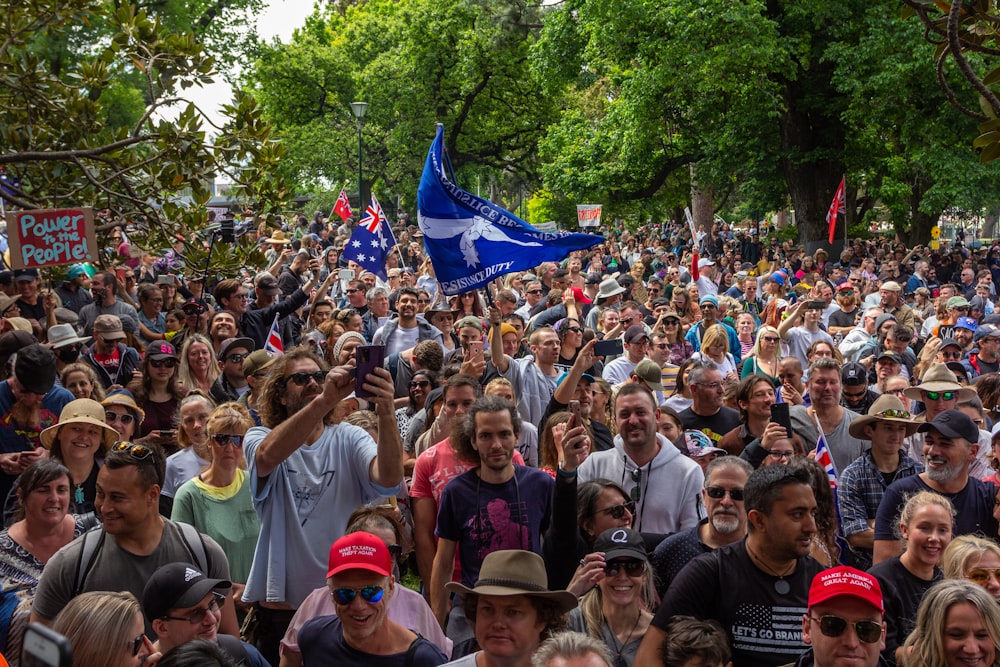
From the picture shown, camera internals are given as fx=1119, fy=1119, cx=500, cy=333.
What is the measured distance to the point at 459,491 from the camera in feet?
18.3

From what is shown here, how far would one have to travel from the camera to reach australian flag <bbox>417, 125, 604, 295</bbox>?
31.0 feet

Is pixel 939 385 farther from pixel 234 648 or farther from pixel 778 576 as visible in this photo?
pixel 234 648

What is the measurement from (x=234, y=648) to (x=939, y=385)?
558 centimetres

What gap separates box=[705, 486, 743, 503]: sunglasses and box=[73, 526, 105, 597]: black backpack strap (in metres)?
2.74

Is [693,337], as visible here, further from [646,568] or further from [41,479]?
[41,479]

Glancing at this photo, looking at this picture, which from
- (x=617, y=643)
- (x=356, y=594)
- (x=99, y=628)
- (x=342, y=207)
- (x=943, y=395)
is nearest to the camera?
(x=99, y=628)

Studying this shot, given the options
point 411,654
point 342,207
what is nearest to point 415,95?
point 342,207

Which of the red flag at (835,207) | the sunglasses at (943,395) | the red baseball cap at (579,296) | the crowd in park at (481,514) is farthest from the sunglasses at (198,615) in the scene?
the red flag at (835,207)

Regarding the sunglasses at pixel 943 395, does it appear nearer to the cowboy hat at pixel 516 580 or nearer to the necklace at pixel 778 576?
the necklace at pixel 778 576

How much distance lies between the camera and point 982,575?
505 centimetres

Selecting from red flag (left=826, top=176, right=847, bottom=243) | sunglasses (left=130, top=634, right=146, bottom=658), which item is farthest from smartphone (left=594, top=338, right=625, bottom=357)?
red flag (left=826, top=176, right=847, bottom=243)

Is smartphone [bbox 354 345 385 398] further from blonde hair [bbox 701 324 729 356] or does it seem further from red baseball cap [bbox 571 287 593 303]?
red baseball cap [bbox 571 287 593 303]

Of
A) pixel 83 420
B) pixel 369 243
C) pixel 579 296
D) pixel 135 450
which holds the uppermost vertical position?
pixel 369 243

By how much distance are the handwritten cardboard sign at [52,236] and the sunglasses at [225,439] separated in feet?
7.12
